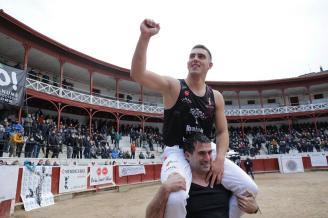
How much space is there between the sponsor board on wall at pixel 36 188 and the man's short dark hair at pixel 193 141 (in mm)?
8896

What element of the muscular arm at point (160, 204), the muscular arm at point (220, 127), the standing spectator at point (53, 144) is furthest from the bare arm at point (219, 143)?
the standing spectator at point (53, 144)

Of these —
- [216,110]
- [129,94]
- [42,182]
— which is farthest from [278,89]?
[216,110]

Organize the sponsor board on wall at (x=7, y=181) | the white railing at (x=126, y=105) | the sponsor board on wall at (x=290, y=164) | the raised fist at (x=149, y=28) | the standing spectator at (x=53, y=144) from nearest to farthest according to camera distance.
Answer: the raised fist at (x=149, y=28) → the sponsor board on wall at (x=7, y=181) → the standing spectator at (x=53, y=144) → the white railing at (x=126, y=105) → the sponsor board on wall at (x=290, y=164)

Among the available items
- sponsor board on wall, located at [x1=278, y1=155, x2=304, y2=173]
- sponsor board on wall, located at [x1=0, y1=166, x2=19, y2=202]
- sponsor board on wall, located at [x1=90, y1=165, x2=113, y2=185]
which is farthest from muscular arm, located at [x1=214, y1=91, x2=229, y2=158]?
sponsor board on wall, located at [x1=278, y1=155, x2=304, y2=173]

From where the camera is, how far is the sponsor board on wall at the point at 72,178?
12.0 m

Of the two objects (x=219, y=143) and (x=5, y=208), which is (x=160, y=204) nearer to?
Answer: (x=219, y=143)

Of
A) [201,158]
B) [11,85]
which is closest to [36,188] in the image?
[11,85]

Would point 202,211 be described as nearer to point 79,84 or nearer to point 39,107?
point 39,107

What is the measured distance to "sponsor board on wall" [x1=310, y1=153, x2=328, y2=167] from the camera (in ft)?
77.8

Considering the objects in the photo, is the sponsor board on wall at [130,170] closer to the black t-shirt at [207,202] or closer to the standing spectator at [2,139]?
the standing spectator at [2,139]

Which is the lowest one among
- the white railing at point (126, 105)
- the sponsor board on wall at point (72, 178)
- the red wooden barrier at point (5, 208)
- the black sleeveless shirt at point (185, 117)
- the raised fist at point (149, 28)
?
the red wooden barrier at point (5, 208)

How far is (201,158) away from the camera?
2.51 meters

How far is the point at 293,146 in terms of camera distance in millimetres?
27156

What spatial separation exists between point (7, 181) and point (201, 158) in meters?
8.18
